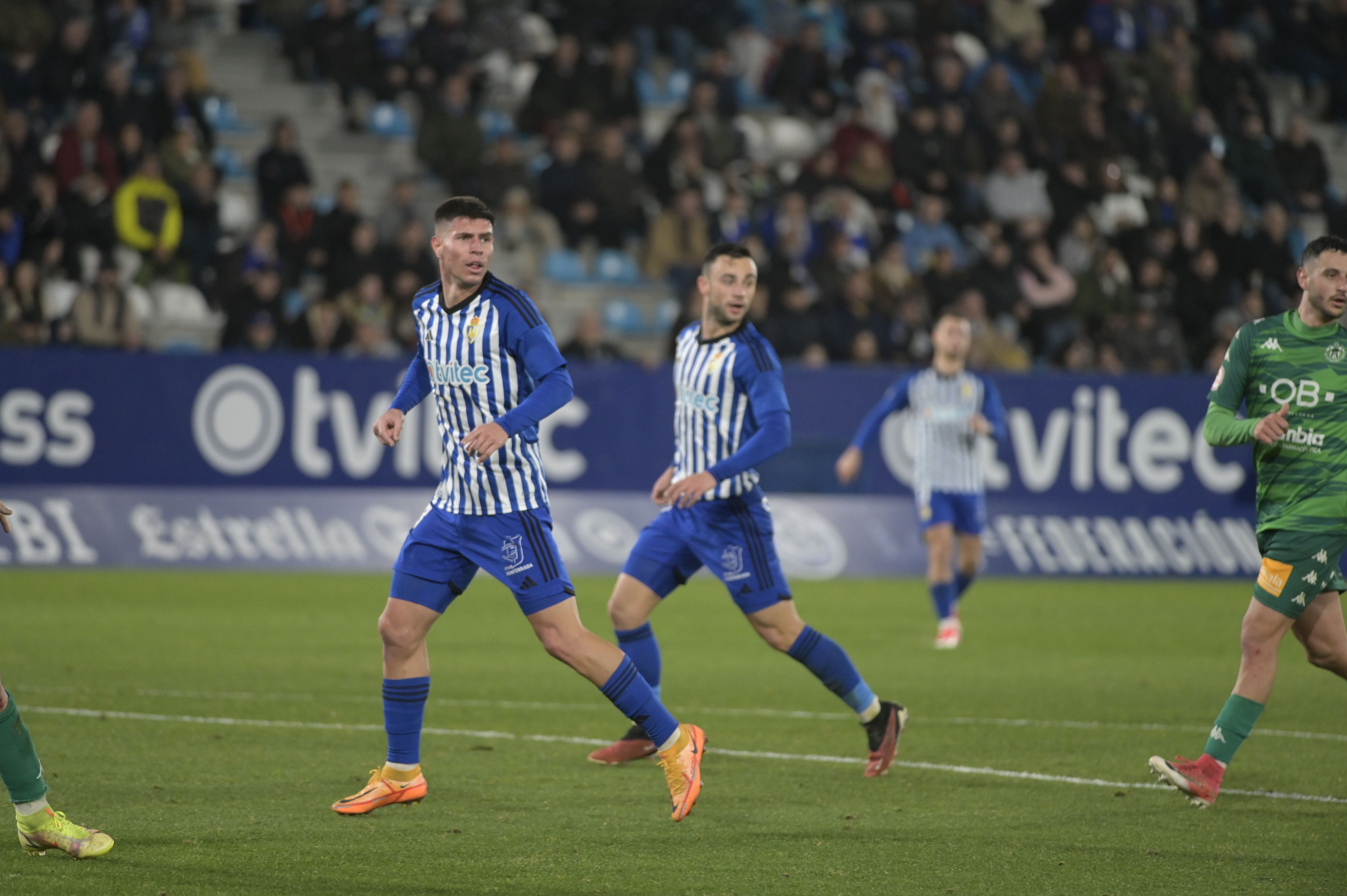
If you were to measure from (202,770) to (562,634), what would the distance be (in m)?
1.99

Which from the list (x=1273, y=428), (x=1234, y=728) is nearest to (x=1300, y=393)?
(x=1273, y=428)

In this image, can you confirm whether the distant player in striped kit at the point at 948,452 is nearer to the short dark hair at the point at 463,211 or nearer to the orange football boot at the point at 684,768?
the orange football boot at the point at 684,768

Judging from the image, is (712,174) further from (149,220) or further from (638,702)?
(638,702)

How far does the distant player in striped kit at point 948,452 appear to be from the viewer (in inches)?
485

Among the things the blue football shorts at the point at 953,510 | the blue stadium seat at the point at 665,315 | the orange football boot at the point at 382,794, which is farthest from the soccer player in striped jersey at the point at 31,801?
the blue stadium seat at the point at 665,315

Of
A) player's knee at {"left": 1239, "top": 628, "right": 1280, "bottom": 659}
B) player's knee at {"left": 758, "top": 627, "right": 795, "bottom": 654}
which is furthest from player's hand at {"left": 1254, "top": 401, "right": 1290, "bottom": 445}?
player's knee at {"left": 758, "top": 627, "right": 795, "bottom": 654}

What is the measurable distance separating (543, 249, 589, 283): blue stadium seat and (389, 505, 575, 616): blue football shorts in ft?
45.0

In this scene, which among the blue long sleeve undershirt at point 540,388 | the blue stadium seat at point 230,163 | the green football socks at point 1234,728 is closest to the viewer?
the blue long sleeve undershirt at point 540,388

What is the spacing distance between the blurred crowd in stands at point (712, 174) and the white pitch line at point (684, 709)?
809 cm

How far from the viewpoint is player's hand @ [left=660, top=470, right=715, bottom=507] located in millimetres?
6785

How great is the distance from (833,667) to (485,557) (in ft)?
6.53

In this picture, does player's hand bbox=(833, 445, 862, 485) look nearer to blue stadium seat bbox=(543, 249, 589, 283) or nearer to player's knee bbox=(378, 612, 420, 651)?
player's knee bbox=(378, 612, 420, 651)

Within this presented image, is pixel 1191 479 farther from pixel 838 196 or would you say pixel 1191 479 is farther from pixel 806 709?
pixel 806 709

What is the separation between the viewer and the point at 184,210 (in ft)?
59.6
